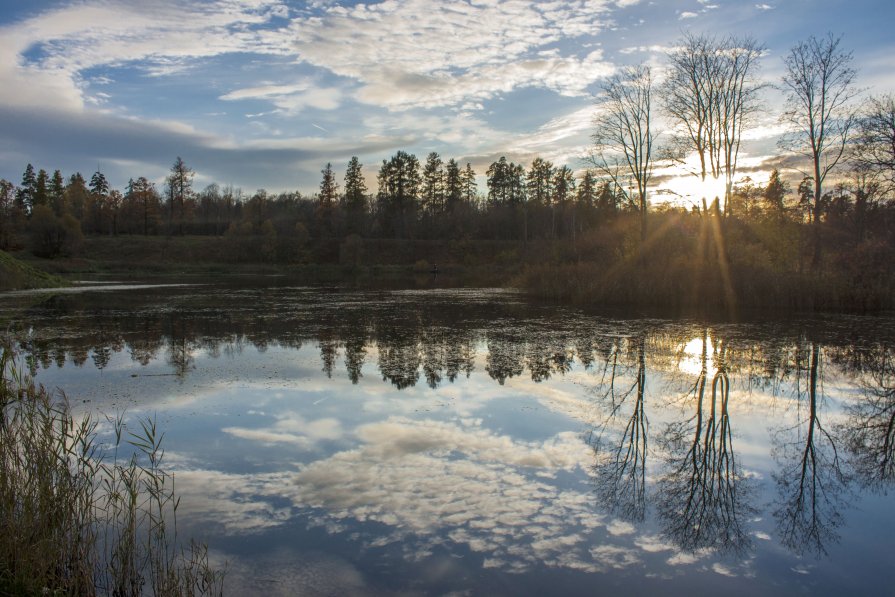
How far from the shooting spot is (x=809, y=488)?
5562mm

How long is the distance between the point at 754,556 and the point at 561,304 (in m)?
19.5

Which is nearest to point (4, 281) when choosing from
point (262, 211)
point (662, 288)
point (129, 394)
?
point (129, 394)

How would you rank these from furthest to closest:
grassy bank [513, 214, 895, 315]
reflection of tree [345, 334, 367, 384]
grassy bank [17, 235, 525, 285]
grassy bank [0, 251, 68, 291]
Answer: grassy bank [17, 235, 525, 285], grassy bank [0, 251, 68, 291], grassy bank [513, 214, 895, 315], reflection of tree [345, 334, 367, 384]

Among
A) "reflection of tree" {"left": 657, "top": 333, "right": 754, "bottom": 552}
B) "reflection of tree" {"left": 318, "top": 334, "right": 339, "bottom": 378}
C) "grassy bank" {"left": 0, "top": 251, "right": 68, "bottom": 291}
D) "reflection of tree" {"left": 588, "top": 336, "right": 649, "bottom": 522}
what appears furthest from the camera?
"grassy bank" {"left": 0, "top": 251, "right": 68, "bottom": 291}

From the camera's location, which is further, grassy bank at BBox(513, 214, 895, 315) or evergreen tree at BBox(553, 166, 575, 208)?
evergreen tree at BBox(553, 166, 575, 208)

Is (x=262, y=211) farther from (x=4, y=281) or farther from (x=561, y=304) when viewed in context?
(x=561, y=304)

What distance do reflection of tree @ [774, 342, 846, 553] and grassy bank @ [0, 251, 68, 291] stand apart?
105ft

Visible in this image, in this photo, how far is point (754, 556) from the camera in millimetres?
4215

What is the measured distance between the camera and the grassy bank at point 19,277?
26708 mm

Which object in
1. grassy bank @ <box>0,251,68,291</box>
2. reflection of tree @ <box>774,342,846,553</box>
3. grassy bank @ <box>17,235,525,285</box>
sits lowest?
reflection of tree @ <box>774,342,846,553</box>

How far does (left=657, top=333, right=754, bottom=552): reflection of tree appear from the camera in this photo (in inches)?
179

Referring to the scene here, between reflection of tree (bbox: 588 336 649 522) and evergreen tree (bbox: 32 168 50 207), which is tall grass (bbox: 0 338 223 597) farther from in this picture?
evergreen tree (bbox: 32 168 50 207)

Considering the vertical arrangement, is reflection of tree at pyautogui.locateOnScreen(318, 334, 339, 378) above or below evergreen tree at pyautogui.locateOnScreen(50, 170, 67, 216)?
below

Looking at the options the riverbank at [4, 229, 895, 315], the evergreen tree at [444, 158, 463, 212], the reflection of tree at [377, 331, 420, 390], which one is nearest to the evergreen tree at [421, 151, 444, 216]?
the evergreen tree at [444, 158, 463, 212]
